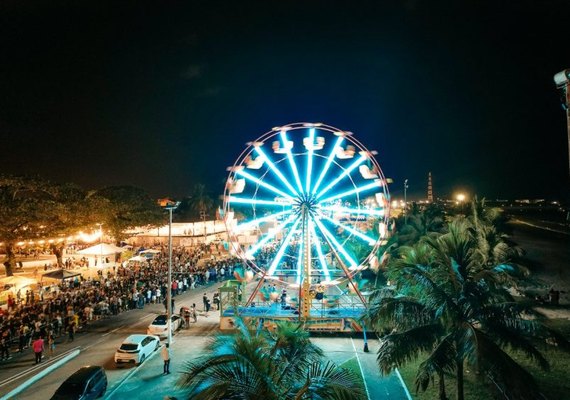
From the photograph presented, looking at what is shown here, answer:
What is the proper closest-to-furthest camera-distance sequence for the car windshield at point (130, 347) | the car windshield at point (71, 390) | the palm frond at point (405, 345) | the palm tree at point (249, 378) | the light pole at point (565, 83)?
1. the palm tree at point (249, 378)
2. the light pole at point (565, 83)
3. the palm frond at point (405, 345)
4. the car windshield at point (71, 390)
5. the car windshield at point (130, 347)

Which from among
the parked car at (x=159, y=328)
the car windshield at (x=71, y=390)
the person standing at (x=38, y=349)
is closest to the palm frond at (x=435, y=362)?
the car windshield at (x=71, y=390)

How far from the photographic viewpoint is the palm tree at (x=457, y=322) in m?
7.41

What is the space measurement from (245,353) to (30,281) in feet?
82.0

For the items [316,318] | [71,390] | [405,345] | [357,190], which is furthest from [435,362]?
[357,190]

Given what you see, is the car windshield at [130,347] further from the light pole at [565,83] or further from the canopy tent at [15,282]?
the light pole at [565,83]

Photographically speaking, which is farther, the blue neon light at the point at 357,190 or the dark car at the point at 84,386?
the blue neon light at the point at 357,190

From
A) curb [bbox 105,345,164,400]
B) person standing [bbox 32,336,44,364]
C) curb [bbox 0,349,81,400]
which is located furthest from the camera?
person standing [bbox 32,336,44,364]

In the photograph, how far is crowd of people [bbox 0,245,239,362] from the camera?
17.2 metres

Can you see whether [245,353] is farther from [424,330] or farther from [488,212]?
[488,212]

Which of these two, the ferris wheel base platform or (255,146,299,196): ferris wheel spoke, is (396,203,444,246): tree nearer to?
the ferris wheel base platform

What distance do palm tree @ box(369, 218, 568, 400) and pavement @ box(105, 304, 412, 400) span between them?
11.8 ft

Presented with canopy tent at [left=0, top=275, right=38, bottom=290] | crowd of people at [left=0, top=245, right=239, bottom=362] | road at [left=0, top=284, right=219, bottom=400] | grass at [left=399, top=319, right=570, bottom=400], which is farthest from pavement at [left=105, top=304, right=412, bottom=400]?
canopy tent at [left=0, top=275, right=38, bottom=290]

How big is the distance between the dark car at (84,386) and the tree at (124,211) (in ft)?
98.7

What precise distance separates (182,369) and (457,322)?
822cm
